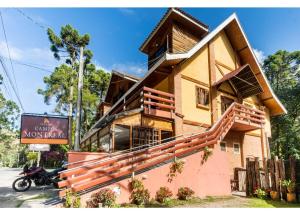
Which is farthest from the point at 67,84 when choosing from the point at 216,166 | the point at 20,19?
the point at 216,166

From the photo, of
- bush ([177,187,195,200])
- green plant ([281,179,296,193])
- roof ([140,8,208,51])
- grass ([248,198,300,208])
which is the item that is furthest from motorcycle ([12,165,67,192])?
roof ([140,8,208,51])

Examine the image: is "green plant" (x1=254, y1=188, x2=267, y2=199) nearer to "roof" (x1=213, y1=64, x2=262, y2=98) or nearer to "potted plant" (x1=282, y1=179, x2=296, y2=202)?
"potted plant" (x1=282, y1=179, x2=296, y2=202)

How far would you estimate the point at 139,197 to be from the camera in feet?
29.5

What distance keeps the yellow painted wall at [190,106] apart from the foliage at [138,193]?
6.18m

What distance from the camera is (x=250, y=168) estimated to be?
13.2 metres

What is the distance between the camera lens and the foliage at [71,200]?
7.74m

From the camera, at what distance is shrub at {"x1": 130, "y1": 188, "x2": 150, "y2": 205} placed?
8.96m

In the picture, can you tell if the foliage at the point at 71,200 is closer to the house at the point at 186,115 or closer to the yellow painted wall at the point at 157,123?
the house at the point at 186,115

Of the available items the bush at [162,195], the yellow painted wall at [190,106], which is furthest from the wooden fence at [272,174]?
the bush at [162,195]

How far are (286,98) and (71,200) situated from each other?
90.1ft

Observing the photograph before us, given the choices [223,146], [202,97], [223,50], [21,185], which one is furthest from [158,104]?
[223,50]

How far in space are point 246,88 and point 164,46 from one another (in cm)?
679

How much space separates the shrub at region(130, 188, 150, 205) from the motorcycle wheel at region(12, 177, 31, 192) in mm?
6530
